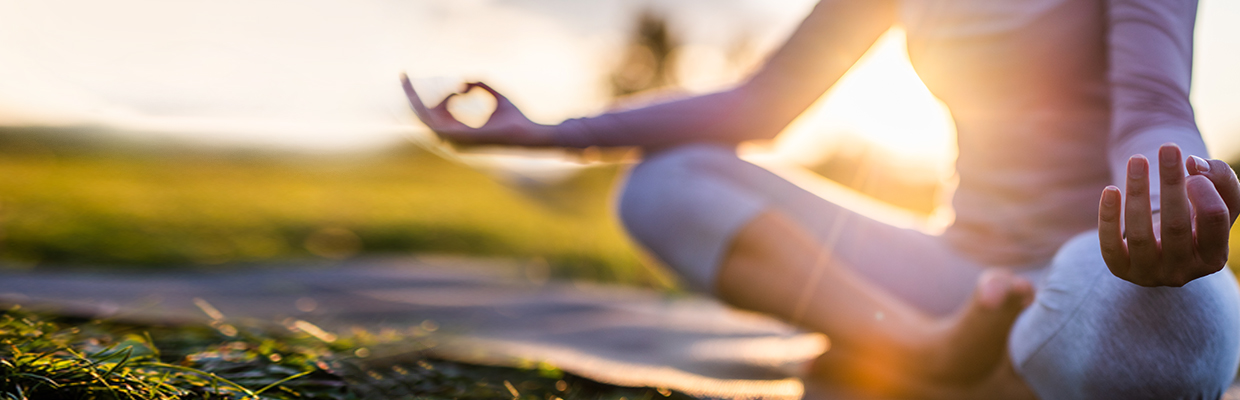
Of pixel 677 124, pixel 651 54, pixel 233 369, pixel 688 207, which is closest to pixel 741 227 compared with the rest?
pixel 688 207

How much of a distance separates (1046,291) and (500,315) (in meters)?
1.54

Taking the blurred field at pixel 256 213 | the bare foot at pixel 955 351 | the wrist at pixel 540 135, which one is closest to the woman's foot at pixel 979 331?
the bare foot at pixel 955 351

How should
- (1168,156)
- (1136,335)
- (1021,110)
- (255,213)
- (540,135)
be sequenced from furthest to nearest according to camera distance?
(255,213) → (540,135) → (1021,110) → (1136,335) → (1168,156)

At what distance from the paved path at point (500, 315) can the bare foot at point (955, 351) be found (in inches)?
3.7

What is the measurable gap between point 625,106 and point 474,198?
639 centimetres

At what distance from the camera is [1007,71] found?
955 millimetres

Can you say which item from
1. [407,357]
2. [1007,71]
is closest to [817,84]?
[1007,71]

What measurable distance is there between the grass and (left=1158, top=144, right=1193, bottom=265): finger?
67 centimetres

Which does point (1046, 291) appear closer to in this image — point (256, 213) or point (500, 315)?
point (500, 315)

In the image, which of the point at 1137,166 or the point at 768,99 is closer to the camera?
the point at 1137,166

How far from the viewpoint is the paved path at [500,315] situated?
1170 millimetres

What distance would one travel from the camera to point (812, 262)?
3.39 ft

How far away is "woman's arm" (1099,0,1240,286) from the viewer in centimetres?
46

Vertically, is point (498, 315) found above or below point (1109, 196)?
below
